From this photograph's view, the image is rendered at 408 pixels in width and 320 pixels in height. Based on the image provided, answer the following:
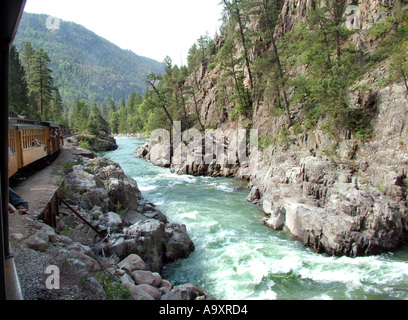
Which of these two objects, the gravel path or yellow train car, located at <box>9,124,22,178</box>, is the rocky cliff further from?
yellow train car, located at <box>9,124,22,178</box>

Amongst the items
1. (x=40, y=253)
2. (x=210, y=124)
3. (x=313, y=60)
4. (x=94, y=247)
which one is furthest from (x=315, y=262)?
(x=210, y=124)

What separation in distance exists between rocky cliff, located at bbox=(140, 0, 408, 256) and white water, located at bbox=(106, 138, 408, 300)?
0.77m

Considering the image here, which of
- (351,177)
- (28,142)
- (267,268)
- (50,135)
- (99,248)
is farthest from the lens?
(50,135)

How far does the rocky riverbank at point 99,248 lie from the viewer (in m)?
5.30

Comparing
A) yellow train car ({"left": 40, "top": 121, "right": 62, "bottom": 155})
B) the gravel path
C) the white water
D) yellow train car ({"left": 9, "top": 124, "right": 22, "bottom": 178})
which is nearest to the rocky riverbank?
the gravel path

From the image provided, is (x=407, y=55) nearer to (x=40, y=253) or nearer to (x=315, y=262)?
(x=315, y=262)

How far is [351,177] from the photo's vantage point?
1281 cm

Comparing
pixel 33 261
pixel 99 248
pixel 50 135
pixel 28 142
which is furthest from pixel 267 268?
pixel 50 135

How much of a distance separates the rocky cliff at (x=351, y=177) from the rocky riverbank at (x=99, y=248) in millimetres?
5825

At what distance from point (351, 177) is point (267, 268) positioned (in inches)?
265

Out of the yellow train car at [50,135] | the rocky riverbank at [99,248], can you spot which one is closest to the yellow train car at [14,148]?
the rocky riverbank at [99,248]

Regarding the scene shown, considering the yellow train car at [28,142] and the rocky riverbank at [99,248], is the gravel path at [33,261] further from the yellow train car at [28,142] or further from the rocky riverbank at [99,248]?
the yellow train car at [28,142]

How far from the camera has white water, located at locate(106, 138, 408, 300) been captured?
8.31 metres

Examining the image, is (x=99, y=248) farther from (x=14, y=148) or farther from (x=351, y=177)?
(x=351, y=177)
